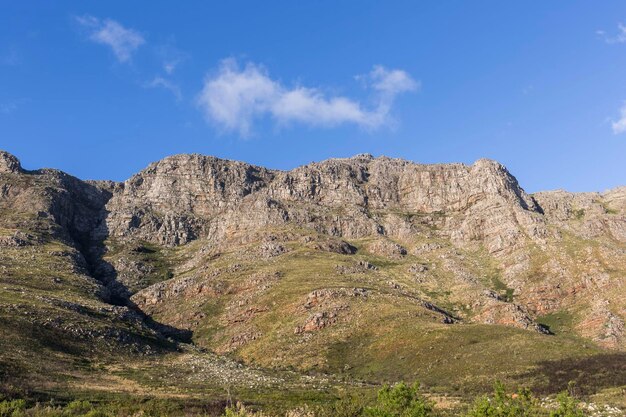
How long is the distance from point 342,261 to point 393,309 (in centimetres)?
5261

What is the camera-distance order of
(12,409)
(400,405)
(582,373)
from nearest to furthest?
(400,405) < (12,409) < (582,373)

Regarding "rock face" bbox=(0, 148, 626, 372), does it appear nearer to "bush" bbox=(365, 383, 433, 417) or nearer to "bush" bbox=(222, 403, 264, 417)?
"bush" bbox=(222, 403, 264, 417)

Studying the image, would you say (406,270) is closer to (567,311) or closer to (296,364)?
(567,311)

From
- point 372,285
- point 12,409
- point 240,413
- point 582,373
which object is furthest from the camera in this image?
point 372,285

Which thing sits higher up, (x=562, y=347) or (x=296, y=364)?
(x=562, y=347)

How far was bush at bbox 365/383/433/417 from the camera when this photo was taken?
29.2 metres

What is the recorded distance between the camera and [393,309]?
121250 mm

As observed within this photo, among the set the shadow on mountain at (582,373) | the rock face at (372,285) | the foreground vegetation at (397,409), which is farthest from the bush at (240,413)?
the rock face at (372,285)

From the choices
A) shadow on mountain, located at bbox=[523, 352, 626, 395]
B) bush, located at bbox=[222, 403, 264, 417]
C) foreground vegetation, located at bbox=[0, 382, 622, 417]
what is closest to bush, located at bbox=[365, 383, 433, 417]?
foreground vegetation, located at bbox=[0, 382, 622, 417]

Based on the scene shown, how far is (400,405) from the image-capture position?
3167 centimetres

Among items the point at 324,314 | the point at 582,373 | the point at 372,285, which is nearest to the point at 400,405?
the point at 582,373

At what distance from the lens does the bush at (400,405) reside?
29.2 meters

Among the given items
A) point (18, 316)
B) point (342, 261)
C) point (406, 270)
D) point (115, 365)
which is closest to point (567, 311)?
point (406, 270)

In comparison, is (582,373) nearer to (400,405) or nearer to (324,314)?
(400,405)
